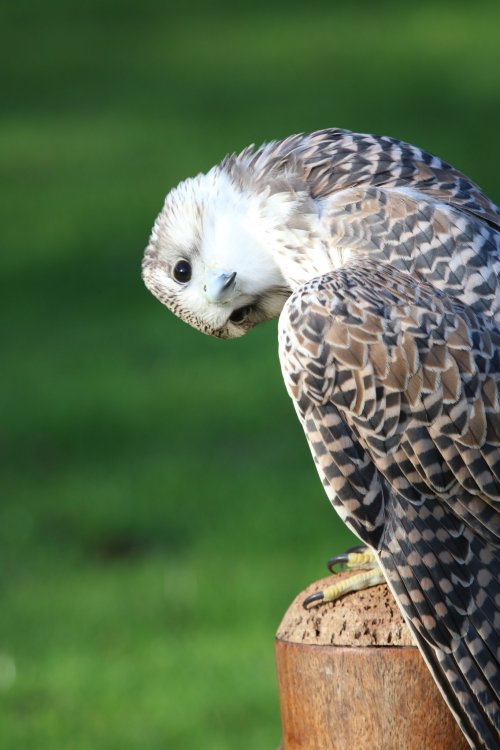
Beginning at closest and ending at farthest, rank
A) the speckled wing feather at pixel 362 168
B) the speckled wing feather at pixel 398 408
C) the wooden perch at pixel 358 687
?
the wooden perch at pixel 358 687
the speckled wing feather at pixel 398 408
the speckled wing feather at pixel 362 168

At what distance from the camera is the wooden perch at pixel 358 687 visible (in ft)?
11.2

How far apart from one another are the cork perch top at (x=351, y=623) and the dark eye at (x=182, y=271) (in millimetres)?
1207

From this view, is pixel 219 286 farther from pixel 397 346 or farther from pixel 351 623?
pixel 351 623

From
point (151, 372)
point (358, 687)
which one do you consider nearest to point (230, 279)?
point (358, 687)

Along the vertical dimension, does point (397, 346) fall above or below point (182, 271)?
above

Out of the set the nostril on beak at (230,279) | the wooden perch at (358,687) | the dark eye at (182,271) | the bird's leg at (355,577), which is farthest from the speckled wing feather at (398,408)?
the dark eye at (182,271)

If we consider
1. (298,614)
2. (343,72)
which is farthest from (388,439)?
(343,72)

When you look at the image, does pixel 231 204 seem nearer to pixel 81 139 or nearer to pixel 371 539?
pixel 371 539

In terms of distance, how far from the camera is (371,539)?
145 inches

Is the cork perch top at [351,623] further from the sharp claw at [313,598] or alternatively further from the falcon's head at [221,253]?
the falcon's head at [221,253]

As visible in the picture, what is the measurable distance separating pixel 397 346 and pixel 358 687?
0.94m

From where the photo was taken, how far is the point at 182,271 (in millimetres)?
4414

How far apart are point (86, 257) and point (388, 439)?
11828mm

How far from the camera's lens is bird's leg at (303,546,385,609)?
3.63m
